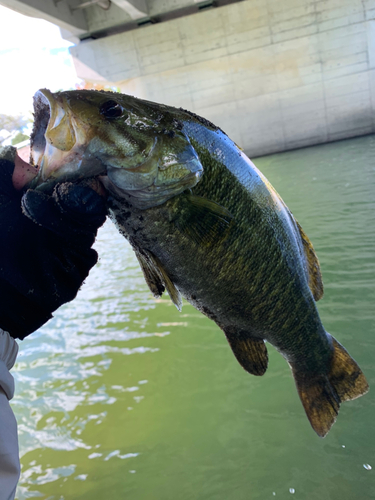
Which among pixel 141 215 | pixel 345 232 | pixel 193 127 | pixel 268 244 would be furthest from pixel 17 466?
pixel 345 232

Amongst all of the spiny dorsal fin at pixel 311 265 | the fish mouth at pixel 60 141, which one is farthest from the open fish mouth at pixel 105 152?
the spiny dorsal fin at pixel 311 265

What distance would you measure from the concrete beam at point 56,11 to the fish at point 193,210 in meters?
13.7

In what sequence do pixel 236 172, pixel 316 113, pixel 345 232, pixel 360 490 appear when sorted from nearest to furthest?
1. pixel 236 172
2. pixel 360 490
3. pixel 345 232
4. pixel 316 113

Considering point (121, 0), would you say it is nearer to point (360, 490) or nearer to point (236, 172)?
point (236, 172)

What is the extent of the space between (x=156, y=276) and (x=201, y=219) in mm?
388

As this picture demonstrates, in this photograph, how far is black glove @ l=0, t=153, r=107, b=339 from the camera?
5.65 feet

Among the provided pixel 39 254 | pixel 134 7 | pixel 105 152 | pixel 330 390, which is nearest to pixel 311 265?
pixel 330 390

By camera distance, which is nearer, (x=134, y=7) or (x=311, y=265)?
(x=311, y=265)

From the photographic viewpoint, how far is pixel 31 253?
1.91 metres

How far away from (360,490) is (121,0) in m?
16.1

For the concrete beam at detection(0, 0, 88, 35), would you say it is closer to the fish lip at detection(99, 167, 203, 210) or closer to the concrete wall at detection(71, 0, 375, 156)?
the concrete wall at detection(71, 0, 375, 156)

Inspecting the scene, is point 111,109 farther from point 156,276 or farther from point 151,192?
point 156,276

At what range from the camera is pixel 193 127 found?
5.90 feet

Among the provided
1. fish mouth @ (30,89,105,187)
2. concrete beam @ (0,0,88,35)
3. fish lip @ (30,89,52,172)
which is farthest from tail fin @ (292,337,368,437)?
concrete beam @ (0,0,88,35)
